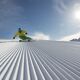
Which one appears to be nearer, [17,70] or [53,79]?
[53,79]

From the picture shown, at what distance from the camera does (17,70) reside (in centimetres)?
592

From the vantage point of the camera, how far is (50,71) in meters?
5.91

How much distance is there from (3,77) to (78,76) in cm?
235

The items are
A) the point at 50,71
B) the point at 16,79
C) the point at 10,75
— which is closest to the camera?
the point at 16,79

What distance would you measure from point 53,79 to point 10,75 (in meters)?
1.34

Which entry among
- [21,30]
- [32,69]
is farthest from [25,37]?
[32,69]

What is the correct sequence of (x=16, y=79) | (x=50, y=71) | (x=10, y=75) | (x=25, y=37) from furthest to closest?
(x=25, y=37) → (x=50, y=71) → (x=10, y=75) → (x=16, y=79)

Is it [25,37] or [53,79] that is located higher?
[25,37]

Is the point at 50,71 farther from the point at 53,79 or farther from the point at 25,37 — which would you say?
the point at 25,37

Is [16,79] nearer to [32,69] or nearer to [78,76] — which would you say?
[32,69]

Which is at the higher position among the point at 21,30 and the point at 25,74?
the point at 21,30

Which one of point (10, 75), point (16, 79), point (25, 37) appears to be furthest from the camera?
point (25, 37)

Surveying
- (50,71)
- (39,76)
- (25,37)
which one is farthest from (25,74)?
(25,37)

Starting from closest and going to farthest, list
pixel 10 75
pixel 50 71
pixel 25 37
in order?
1. pixel 10 75
2. pixel 50 71
3. pixel 25 37
